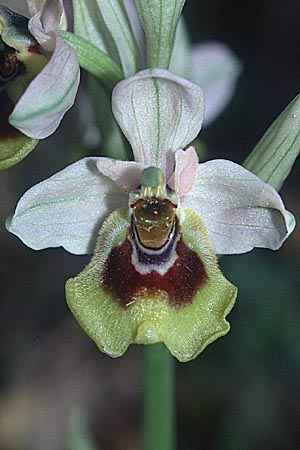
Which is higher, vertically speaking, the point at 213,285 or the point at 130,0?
the point at 130,0

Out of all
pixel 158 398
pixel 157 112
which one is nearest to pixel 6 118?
pixel 157 112

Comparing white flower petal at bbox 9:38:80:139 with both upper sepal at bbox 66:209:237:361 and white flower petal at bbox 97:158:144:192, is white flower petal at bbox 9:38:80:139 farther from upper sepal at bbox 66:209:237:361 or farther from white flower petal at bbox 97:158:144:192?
upper sepal at bbox 66:209:237:361

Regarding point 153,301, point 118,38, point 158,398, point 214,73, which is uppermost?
point 118,38

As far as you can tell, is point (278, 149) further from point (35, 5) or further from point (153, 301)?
point (35, 5)

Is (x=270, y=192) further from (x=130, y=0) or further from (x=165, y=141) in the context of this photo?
(x=130, y=0)

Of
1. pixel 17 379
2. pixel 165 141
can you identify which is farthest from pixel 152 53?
pixel 17 379

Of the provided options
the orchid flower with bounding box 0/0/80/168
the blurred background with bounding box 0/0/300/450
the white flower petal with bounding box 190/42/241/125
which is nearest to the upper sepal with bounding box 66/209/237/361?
the orchid flower with bounding box 0/0/80/168
